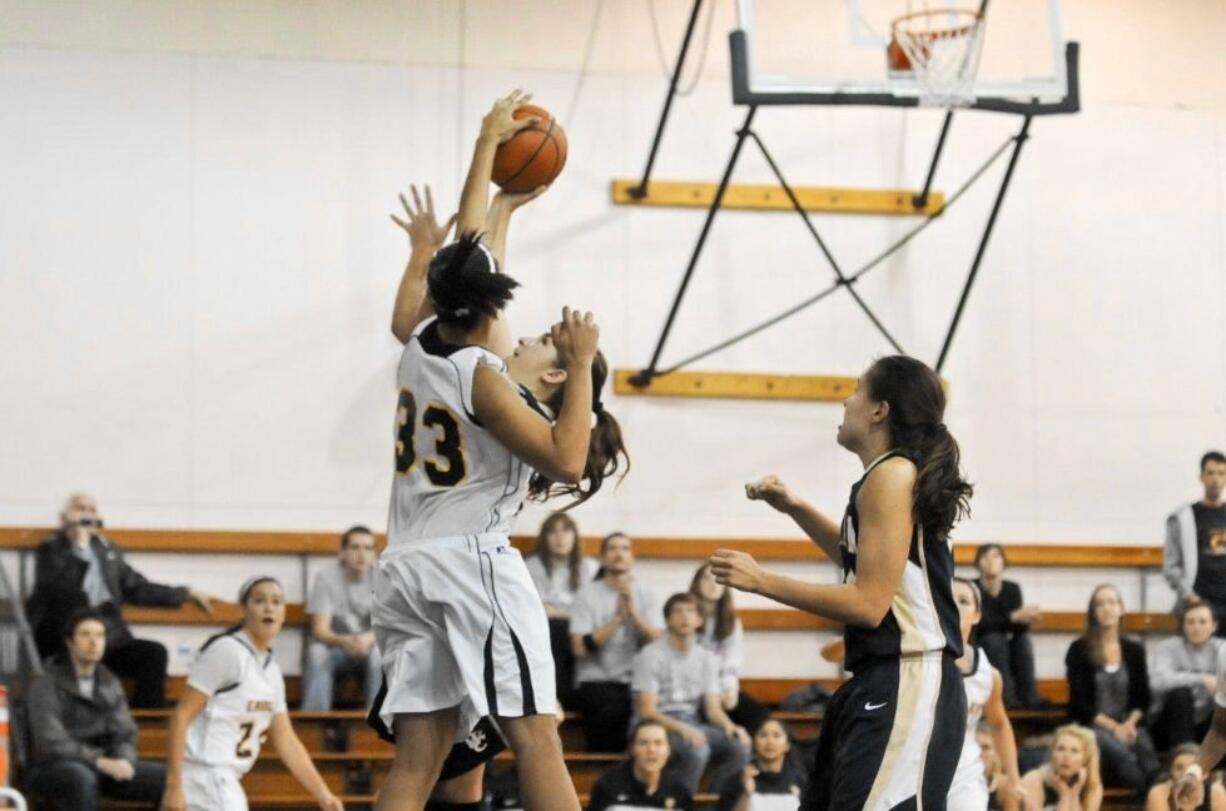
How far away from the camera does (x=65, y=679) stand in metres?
9.39

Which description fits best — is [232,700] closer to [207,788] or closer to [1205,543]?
[207,788]

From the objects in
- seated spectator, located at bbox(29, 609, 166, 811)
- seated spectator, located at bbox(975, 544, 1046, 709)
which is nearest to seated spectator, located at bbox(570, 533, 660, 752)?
seated spectator, located at bbox(975, 544, 1046, 709)

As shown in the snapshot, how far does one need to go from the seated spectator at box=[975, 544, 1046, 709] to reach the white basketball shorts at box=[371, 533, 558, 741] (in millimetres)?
7243

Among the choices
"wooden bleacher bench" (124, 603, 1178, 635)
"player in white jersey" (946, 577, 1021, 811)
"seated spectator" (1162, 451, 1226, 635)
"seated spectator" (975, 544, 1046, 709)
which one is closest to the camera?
"player in white jersey" (946, 577, 1021, 811)

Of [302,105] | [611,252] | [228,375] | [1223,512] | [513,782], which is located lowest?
[513,782]

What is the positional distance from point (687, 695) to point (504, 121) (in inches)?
215

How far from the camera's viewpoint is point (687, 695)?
10.4m

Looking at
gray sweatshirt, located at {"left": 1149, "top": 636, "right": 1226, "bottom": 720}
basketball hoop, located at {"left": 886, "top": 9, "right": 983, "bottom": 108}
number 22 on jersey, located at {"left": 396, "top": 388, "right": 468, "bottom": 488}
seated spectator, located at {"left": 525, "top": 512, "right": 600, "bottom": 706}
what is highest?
basketball hoop, located at {"left": 886, "top": 9, "right": 983, "bottom": 108}

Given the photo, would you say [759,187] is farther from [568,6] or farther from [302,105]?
[302,105]

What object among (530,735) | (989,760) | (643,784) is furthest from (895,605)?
(989,760)

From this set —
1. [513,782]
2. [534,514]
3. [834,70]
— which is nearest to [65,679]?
[513,782]

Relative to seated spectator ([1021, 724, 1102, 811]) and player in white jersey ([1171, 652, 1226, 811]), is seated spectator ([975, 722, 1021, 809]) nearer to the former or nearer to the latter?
seated spectator ([1021, 724, 1102, 811])

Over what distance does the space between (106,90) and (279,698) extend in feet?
16.8

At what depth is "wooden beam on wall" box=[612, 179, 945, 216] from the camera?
1245cm
